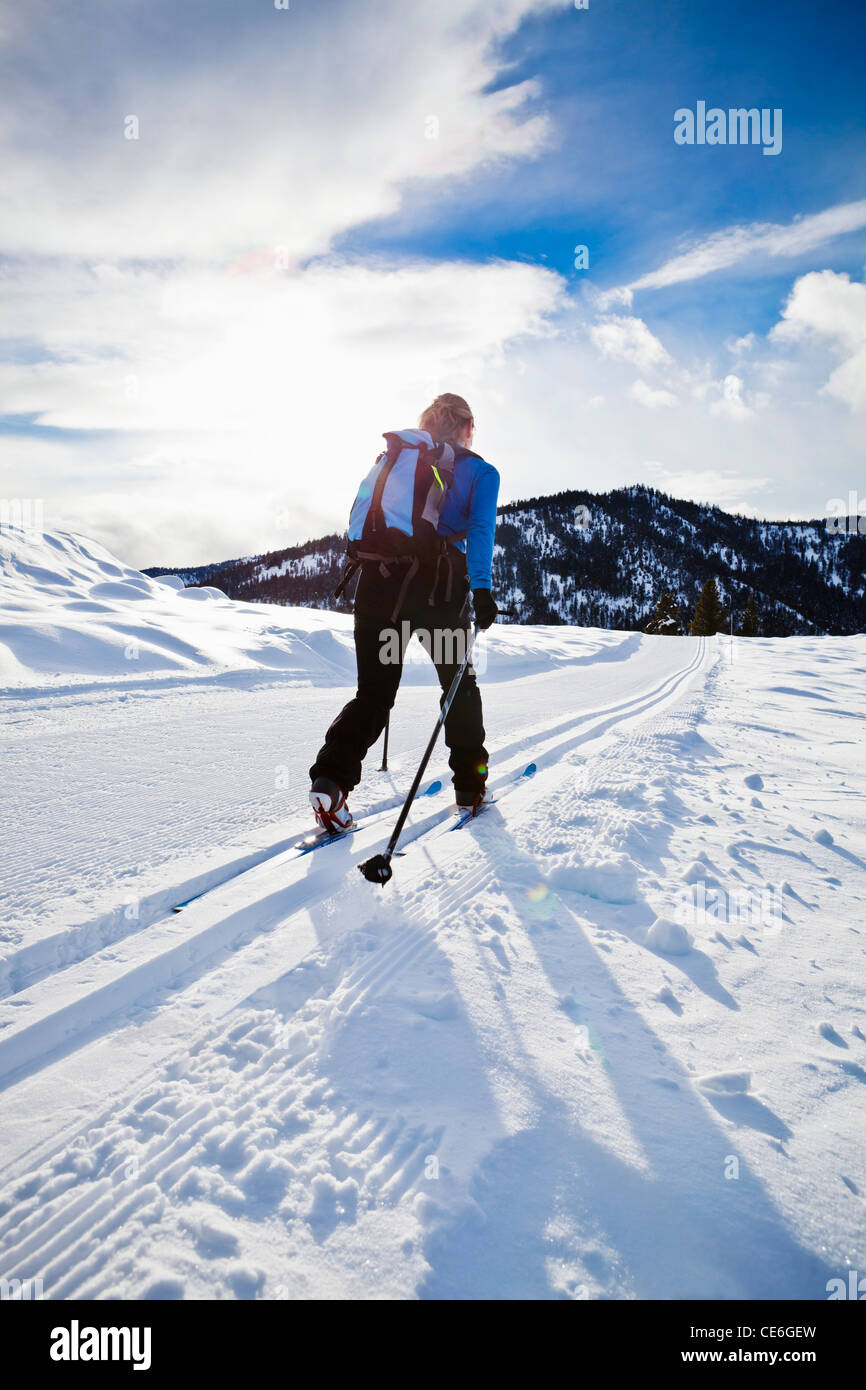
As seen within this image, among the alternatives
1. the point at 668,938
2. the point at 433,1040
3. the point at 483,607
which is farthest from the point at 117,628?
the point at 668,938

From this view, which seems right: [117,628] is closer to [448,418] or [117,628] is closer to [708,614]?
[448,418]

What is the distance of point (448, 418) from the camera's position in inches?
135

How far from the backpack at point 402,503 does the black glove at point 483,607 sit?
0.32 metres

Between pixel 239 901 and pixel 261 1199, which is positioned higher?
pixel 239 901

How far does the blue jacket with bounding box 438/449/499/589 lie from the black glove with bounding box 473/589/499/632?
0.04 metres

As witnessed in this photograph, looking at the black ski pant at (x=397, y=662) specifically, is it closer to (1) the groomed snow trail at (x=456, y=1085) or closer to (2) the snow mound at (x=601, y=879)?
(1) the groomed snow trail at (x=456, y=1085)

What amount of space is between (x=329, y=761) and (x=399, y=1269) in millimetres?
2170

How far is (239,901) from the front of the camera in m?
2.26

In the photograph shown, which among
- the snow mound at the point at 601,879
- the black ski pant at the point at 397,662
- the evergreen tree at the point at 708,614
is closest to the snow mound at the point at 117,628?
the black ski pant at the point at 397,662

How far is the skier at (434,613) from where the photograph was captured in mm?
3059

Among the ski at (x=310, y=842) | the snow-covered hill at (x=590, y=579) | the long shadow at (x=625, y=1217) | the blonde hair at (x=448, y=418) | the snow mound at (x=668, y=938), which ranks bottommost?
the long shadow at (x=625, y=1217)

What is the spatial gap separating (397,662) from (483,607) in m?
0.56

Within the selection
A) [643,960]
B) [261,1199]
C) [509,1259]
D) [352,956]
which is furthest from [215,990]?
[643,960]

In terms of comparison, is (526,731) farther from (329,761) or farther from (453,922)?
(453,922)
